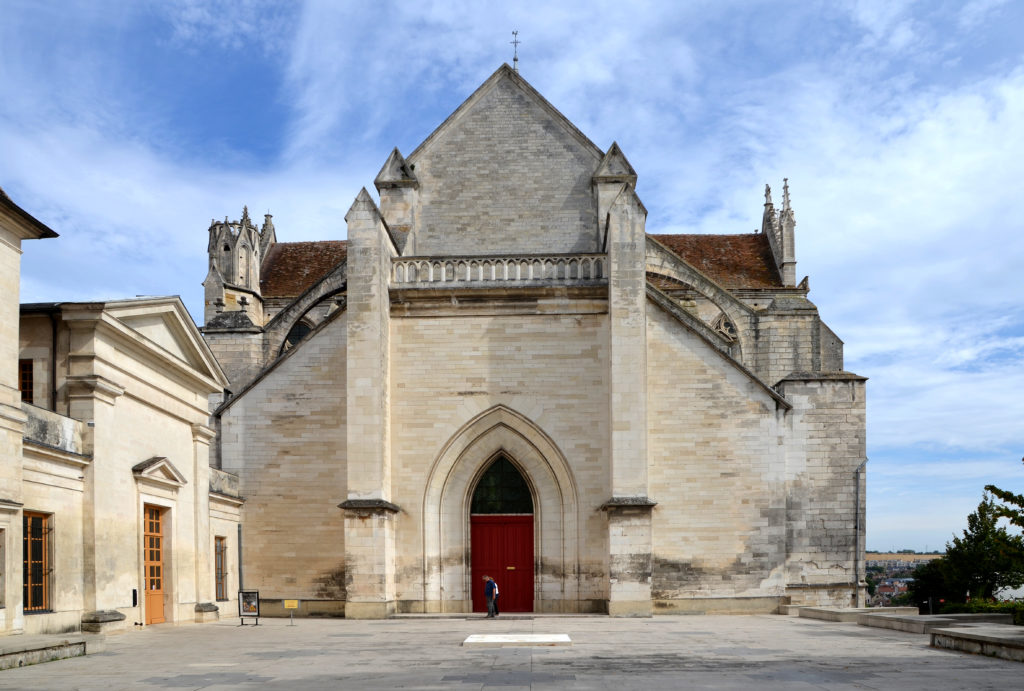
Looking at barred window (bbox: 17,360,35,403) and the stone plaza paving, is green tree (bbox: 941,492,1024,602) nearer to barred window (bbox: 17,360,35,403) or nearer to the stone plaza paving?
the stone plaza paving

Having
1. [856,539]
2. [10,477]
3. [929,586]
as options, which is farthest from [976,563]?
[10,477]

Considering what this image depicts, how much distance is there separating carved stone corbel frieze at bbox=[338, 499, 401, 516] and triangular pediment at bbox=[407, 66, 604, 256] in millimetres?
7336

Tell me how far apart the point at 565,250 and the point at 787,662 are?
15.0 metres

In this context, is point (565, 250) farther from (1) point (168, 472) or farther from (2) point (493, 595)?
(1) point (168, 472)

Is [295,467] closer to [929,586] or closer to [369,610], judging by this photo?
[369,610]

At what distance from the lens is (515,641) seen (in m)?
14.1

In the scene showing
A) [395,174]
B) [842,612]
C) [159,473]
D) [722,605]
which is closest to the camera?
[159,473]

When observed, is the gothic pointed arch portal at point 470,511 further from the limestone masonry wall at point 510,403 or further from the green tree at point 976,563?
the green tree at point 976,563

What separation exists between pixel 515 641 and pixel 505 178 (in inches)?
560

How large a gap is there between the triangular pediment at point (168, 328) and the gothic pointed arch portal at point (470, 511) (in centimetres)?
526

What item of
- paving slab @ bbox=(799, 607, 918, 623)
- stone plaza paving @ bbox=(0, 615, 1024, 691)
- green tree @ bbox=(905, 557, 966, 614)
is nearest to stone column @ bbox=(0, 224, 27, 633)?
stone plaza paving @ bbox=(0, 615, 1024, 691)

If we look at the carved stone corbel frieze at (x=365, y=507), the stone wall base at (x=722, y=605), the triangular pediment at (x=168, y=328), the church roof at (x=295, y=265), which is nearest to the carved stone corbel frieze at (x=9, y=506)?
the triangular pediment at (x=168, y=328)

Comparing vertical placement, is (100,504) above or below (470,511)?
above

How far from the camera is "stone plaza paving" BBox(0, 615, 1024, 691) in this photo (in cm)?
1003
